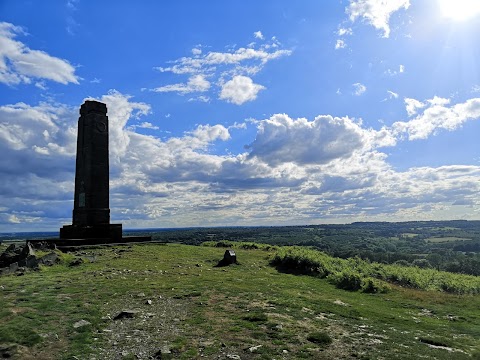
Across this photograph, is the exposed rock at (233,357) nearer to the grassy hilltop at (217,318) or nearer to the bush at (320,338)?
the grassy hilltop at (217,318)

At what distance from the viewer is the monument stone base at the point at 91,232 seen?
29750 millimetres

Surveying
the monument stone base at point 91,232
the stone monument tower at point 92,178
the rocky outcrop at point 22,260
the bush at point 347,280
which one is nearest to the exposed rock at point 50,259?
the rocky outcrop at point 22,260

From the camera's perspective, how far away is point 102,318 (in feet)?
31.7

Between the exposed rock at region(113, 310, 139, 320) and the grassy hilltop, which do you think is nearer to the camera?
the grassy hilltop

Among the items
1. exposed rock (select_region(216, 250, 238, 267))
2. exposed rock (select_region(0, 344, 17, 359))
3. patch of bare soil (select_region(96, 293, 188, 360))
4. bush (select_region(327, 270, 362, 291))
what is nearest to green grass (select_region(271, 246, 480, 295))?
bush (select_region(327, 270, 362, 291))

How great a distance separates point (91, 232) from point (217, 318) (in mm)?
23109

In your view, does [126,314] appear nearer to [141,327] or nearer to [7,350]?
[141,327]

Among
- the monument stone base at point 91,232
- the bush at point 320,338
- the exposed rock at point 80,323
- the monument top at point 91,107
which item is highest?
the monument top at point 91,107

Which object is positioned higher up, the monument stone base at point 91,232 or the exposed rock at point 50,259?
the monument stone base at point 91,232

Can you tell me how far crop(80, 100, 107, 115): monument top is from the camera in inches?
1245

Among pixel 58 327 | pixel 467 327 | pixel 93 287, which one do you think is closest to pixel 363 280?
pixel 467 327

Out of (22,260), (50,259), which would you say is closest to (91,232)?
(50,259)

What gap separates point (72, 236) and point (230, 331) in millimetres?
24644

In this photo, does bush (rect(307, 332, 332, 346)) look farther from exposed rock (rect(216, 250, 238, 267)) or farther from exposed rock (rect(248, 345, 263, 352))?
exposed rock (rect(216, 250, 238, 267))
